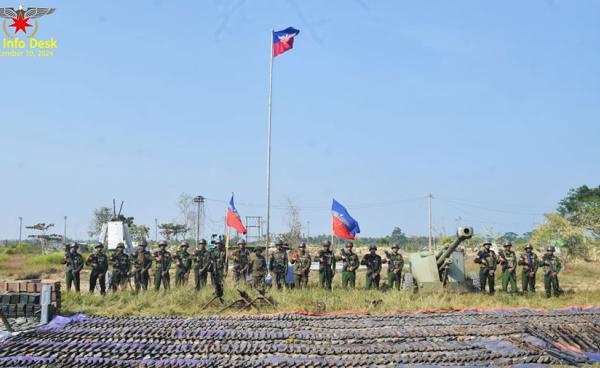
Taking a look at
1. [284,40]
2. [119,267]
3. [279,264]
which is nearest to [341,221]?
[279,264]

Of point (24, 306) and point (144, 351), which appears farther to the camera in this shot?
point (24, 306)

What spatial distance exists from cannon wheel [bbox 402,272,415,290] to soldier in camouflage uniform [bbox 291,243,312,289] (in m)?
2.64

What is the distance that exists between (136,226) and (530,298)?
42106mm

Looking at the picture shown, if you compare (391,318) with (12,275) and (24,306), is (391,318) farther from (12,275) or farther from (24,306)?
(12,275)

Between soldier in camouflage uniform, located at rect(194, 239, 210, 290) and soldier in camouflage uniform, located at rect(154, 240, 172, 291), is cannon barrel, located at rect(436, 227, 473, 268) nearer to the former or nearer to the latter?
soldier in camouflage uniform, located at rect(194, 239, 210, 290)

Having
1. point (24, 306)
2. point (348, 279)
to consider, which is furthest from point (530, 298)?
point (24, 306)

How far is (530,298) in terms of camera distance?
13.8 m

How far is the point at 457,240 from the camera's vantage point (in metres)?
13.8

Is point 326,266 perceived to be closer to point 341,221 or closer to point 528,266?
point 341,221

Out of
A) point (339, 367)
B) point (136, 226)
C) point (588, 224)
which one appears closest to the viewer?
point (339, 367)

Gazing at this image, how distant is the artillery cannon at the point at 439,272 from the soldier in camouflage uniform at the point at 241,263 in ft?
14.8

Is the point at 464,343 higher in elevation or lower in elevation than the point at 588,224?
lower

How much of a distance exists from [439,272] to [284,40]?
9333 mm

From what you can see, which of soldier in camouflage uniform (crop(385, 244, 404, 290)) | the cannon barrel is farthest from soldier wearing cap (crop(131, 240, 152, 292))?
the cannon barrel
